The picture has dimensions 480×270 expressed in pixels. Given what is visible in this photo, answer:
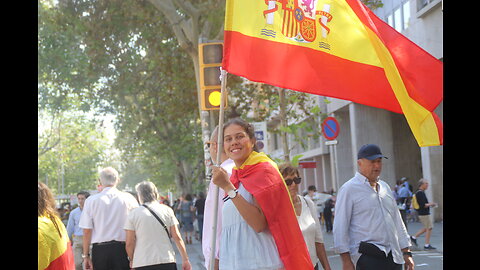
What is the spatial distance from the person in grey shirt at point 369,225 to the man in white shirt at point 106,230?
348cm

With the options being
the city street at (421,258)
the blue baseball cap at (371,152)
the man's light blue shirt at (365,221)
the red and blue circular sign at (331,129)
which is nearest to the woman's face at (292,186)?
the man's light blue shirt at (365,221)

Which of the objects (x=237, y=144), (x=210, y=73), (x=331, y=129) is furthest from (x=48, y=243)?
(x=331, y=129)

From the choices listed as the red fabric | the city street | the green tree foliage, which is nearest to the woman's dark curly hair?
the red fabric

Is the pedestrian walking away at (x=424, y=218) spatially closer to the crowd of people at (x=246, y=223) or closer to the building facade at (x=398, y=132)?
the building facade at (x=398, y=132)

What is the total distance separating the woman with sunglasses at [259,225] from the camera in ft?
15.0

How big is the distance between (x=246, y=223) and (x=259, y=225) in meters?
0.11

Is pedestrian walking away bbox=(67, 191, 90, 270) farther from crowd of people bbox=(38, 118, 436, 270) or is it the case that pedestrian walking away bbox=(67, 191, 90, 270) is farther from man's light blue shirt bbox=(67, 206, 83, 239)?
crowd of people bbox=(38, 118, 436, 270)

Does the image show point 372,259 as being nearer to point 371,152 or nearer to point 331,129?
point 371,152

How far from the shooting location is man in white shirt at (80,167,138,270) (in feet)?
29.4

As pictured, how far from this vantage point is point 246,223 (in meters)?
4.64

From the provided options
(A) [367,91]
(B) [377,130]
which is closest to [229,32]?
(A) [367,91]

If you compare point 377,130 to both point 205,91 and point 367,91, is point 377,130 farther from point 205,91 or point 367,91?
point 367,91

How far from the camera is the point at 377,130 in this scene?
35.2 metres

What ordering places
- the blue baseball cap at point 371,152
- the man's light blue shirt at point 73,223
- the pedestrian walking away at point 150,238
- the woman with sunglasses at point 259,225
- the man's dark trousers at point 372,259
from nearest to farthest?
the woman with sunglasses at point 259,225, the man's dark trousers at point 372,259, the blue baseball cap at point 371,152, the pedestrian walking away at point 150,238, the man's light blue shirt at point 73,223
